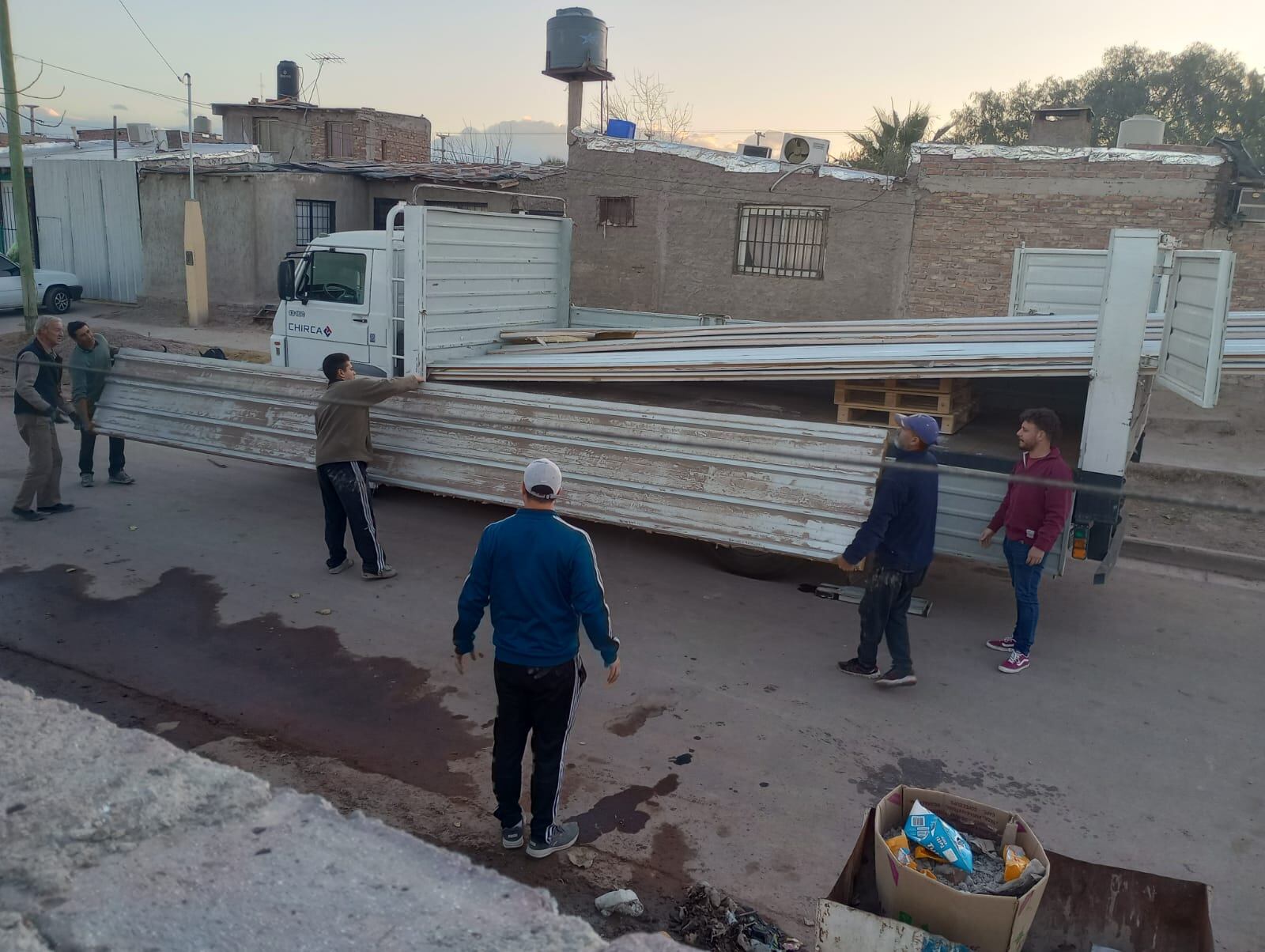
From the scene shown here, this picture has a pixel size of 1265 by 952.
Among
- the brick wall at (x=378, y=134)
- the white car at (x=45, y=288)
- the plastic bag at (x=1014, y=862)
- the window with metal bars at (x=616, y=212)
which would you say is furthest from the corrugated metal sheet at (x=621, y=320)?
the brick wall at (x=378, y=134)

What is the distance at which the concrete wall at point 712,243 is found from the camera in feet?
52.0

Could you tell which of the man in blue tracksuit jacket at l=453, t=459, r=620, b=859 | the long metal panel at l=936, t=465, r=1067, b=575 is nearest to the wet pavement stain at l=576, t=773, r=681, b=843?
the man in blue tracksuit jacket at l=453, t=459, r=620, b=859

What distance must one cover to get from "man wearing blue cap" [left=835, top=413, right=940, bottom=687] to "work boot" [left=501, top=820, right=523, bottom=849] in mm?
2651

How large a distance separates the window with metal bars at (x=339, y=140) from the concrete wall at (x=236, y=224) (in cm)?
767

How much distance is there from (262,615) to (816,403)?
4.66 metres

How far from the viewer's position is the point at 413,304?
336 inches

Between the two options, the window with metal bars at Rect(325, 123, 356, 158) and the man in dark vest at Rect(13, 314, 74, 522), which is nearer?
the man in dark vest at Rect(13, 314, 74, 522)

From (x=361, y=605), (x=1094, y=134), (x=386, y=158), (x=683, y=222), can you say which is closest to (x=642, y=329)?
(x=361, y=605)

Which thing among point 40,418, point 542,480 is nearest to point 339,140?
Result: point 40,418

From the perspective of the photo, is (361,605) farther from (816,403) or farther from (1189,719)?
(1189,719)

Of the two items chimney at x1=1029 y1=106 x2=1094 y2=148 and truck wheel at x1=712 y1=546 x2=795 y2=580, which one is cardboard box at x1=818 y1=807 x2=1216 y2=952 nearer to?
truck wheel at x1=712 y1=546 x2=795 y2=580

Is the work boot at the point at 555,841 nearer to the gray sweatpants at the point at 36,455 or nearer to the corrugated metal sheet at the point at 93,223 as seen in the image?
the gray sweatpants at the point at 36,455

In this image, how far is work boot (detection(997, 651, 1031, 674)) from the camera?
20.6 feet

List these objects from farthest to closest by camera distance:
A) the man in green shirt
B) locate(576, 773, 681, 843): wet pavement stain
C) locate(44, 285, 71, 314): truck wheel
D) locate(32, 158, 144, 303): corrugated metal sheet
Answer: locate(32, 158, 144, 303): corrugated metal sheet < locate(44, 285, 71, 314): truck wheel < the man in green shirt < locate(576, 773, 681, 843): wet pavement stain
